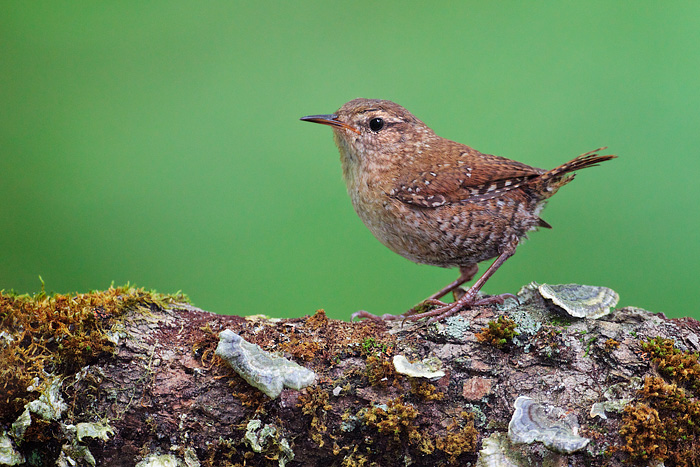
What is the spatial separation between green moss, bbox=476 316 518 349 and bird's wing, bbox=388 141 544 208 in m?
0.92

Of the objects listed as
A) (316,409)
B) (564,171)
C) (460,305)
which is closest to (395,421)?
(316,409)

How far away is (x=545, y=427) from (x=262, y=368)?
1170 millimetres

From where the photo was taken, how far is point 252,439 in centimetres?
215

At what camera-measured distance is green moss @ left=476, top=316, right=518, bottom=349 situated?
236 cm

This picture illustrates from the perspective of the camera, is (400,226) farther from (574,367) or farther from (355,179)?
(574,367)

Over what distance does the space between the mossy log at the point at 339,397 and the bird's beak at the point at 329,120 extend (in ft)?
5.10

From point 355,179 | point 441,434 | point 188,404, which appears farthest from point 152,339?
point 355,179

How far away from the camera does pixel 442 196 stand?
3080mm

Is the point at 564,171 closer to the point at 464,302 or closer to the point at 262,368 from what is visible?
the point at 464,302

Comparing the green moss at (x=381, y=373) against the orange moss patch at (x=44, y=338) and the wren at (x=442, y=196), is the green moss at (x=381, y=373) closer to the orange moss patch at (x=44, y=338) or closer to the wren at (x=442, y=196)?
the wren at (x=442, y=196)

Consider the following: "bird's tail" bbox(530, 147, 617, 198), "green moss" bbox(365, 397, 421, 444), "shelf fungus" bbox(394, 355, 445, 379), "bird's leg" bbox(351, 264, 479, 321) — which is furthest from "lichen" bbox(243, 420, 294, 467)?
"bird's tail" bbox(530, 147, 617, 198)

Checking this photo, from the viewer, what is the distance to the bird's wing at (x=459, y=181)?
309 centimetres

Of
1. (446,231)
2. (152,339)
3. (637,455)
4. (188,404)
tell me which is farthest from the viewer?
(446,231)

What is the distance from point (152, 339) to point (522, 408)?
165 centimetres
